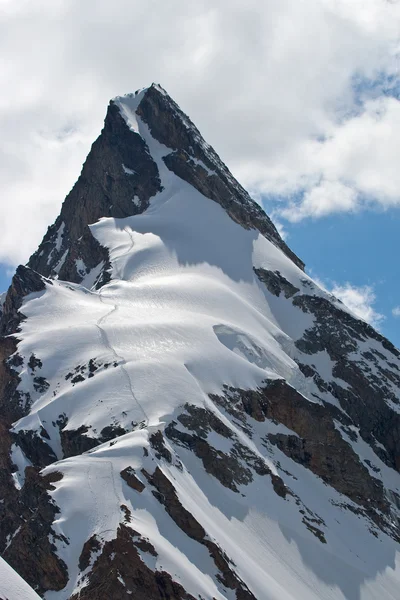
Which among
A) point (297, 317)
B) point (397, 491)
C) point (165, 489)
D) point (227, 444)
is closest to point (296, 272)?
point (297, 317)

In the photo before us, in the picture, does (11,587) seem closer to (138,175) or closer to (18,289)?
(18,289)

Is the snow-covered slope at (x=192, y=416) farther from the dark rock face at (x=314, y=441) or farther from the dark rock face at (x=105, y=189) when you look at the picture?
→ the dark rock face at (x=105, y=189)

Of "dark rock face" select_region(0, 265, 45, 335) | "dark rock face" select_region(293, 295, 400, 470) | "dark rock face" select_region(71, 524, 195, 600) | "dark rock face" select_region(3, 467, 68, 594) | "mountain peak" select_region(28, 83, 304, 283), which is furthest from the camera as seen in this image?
"mountain peak" select_region(28, 83, 304, 283)

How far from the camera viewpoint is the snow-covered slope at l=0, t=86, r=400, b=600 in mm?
56875

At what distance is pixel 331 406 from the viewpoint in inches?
3910

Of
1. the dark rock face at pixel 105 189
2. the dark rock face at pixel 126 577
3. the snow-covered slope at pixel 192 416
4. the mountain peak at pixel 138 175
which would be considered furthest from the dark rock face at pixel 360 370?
the dark rock face at pixel 126 577

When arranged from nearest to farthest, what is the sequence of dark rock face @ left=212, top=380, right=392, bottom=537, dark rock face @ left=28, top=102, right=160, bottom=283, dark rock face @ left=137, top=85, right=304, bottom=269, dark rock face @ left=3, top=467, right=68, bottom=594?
dark rock face @ left=3, top=467, right=68, bottom=594 < dark rock face @ left=212, top=380, right=392, bottom=537 < dark rock face @ left=28, top=102, right=160, bottom=283 < dark rock face @ left=137, top=85, right=304, bottom=269

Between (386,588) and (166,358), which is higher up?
(166,358)

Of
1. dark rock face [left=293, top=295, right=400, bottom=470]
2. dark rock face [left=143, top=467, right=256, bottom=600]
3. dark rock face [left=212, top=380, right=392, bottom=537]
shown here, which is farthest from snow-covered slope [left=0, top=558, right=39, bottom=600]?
dark rock face [left=293, top=295, right=400, bottom=470]

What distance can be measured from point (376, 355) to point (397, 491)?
21619 millimetres

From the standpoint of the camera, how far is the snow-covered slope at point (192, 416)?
56875mm

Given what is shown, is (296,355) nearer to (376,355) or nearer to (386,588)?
(376,355)

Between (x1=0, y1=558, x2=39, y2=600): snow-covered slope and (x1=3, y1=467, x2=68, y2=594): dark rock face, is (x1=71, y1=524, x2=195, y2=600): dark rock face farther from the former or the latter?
(x1=0, y1=558, x2=39, y2=600): snow-covered slope

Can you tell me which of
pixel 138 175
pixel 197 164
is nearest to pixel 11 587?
pixel 138 175
